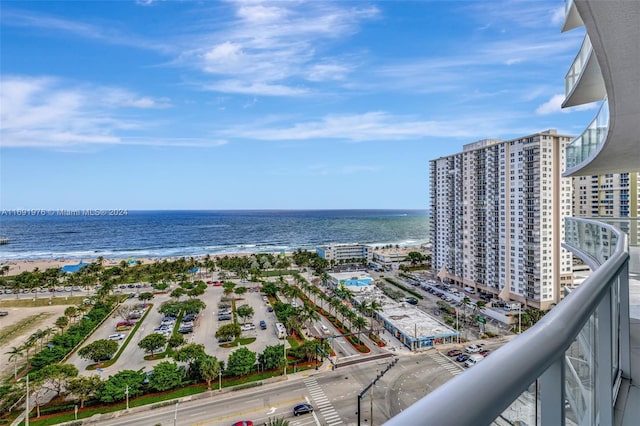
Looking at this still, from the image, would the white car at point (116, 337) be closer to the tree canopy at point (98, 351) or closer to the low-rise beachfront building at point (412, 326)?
the tree canopy at point (98, 351)

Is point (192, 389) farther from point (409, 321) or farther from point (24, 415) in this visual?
point (409, 321)

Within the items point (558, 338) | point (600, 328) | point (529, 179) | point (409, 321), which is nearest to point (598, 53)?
point (600, 328)

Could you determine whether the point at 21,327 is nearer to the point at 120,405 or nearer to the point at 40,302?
the point at 40,302

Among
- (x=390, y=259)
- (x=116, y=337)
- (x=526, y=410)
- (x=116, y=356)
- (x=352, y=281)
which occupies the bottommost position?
(x=116, y=356)

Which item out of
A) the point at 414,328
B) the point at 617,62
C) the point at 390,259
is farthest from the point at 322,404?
the point at 390,259

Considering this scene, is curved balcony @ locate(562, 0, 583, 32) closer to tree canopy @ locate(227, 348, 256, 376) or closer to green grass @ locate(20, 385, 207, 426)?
tree canopy @ locate(227, 348, 256, 376)

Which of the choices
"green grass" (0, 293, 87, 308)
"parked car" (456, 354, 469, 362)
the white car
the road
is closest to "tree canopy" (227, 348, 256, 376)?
the road

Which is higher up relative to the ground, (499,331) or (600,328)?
(600,328)
